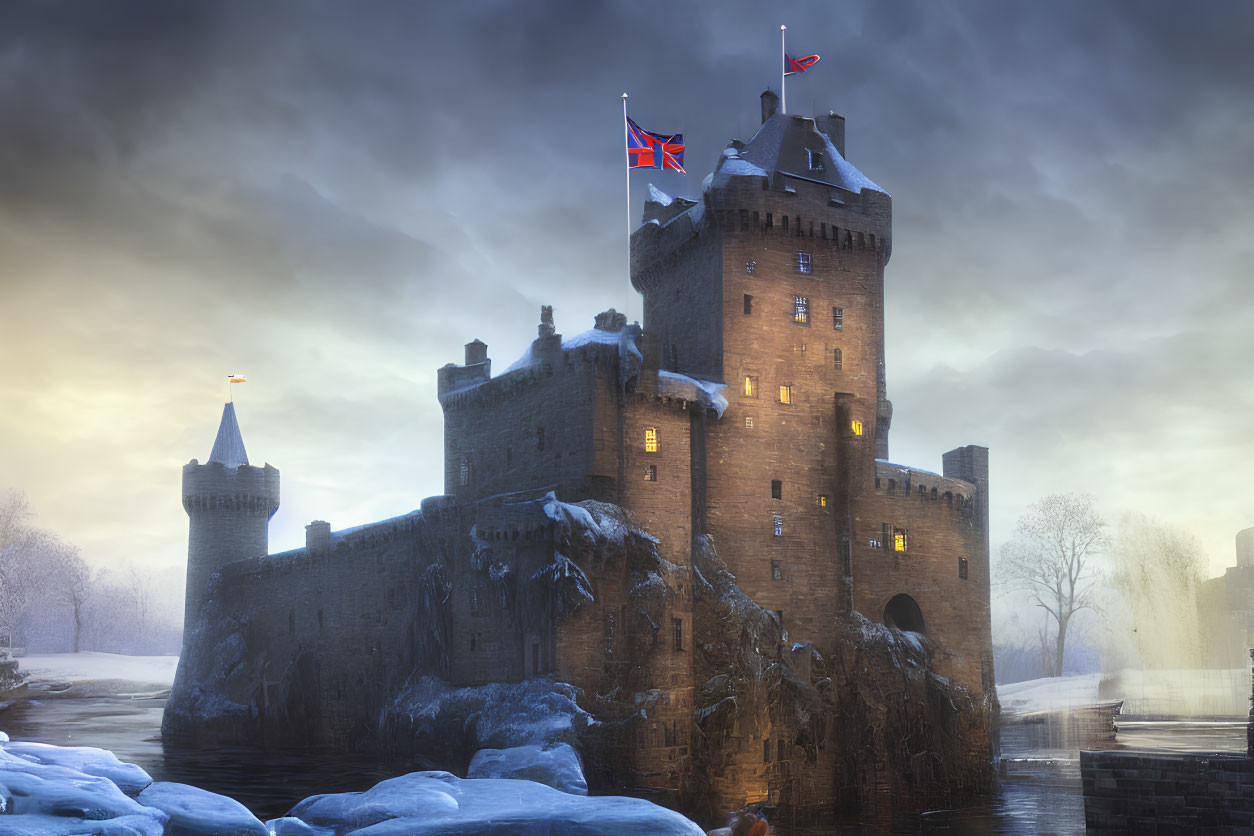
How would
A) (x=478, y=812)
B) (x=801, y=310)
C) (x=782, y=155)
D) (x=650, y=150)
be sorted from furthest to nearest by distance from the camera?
(x=782, y=155), (x=801, y=310), (x=650, y=150), (x=478, y=812)

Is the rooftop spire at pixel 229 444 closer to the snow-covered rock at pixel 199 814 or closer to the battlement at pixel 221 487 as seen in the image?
the battlement at pixel 221 487

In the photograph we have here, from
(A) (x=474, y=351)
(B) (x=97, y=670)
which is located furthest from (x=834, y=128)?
(B) (x=97, y=670)

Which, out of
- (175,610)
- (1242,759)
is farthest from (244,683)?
(175,610)

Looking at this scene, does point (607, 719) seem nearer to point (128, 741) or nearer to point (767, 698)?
point (767, 698)

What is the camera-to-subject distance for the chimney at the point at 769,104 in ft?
248

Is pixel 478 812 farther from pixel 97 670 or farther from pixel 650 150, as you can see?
pixel 97 670

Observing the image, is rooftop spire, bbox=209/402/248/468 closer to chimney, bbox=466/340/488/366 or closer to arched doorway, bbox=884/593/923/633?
chimney, bbox=466/340/488/366

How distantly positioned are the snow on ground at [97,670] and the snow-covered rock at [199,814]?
299 ft

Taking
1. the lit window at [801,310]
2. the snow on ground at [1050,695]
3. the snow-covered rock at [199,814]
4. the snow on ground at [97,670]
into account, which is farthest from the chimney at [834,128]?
the snow on ground at [97,670]

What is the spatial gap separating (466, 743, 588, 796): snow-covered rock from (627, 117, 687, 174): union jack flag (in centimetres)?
2946

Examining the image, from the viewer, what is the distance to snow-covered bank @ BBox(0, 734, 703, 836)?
31703 mm

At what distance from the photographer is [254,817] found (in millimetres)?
35594

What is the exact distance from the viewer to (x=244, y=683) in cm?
8312

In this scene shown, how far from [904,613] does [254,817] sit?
43.2m
